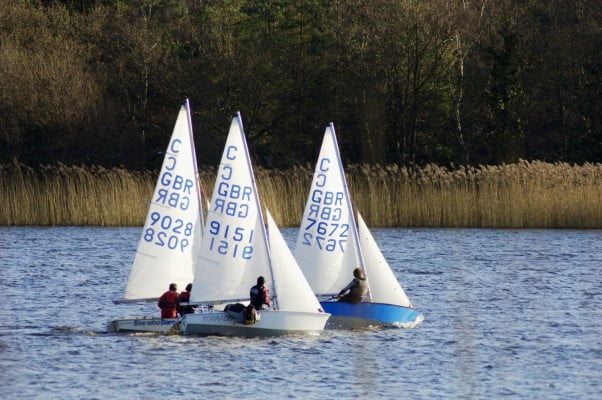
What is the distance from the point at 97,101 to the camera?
5325 centimetres

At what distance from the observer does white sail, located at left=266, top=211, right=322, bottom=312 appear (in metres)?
21.7

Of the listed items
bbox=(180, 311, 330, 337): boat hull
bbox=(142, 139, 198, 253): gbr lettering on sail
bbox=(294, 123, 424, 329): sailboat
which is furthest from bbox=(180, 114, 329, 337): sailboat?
bbox=(294, 123, 424, 329): sailboat

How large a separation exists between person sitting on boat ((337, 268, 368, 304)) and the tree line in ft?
94.0

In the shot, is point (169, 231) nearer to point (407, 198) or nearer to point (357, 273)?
point (357, 273)

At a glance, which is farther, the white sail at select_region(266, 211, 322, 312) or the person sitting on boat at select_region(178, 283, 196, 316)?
the person sitting on boat at select_region(178, 283, 196, 316)

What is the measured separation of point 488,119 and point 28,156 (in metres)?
17.9

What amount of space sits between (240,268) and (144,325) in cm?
183

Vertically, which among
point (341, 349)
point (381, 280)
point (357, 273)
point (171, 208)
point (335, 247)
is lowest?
point (341, 349)

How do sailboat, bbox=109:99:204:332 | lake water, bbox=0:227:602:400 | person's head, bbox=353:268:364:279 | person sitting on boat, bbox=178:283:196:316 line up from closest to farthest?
lake water, bbox=0:227:602:400
person sitting on boat, bbox=178:283:196:316
sailboat, bbox=109:99:204:332
person's head, bbox=353:268:364:279

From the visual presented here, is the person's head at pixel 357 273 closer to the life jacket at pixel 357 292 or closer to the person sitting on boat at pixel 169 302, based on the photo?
the life jacket at pixel 357 292

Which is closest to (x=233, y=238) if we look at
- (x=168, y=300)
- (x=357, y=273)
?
(x=168, y=300)

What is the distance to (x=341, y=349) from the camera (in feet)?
69.2

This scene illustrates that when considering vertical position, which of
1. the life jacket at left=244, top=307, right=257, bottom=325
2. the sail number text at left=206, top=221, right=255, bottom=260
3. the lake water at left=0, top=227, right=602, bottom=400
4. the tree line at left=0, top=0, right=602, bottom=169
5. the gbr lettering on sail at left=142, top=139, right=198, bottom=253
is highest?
the tree line at left=0, top=0, right=602, bottom=169

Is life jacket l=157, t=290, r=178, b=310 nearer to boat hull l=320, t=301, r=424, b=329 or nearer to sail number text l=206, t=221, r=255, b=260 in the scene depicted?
sail number text l=206, t=221, r=255, b=260
